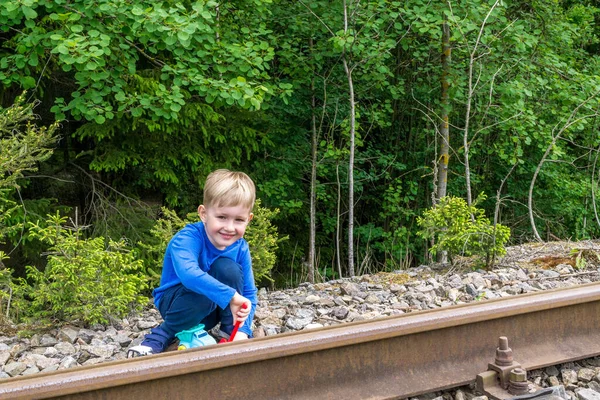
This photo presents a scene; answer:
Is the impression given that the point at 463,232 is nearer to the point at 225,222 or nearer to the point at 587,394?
the point at 587,394

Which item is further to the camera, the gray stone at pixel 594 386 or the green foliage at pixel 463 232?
the green foliage at pixel 463 232

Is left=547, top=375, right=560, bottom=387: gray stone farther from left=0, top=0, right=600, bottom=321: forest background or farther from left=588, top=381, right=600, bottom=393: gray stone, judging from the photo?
left=0, top=0, right=600, bottom=321: forest background

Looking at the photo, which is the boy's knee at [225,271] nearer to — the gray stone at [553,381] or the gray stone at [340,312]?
the gray stone at [340,312]

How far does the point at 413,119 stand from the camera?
1309 cm

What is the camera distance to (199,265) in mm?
3414

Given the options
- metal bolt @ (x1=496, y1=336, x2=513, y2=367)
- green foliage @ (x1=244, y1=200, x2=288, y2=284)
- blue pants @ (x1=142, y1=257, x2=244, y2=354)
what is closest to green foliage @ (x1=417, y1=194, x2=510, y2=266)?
green foliage @ (x1=244, y1=200, x2=288, y2=284)

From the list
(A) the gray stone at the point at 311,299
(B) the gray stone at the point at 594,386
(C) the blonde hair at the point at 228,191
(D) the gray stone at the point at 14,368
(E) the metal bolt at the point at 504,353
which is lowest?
(A) the gray stone at the point at 311,299

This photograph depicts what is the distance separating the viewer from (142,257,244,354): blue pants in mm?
3357

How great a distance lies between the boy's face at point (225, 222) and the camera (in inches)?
127

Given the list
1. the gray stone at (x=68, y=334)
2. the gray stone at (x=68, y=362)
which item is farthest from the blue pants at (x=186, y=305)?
the gray stone at (x=68, y=334)

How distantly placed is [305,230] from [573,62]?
6.02m

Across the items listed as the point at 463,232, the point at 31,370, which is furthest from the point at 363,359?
the point at 463,232

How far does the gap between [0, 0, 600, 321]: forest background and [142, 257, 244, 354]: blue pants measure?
891 mm

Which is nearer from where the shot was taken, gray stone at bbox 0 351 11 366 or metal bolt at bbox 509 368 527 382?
metal bolt at bbox 509 368 527 382
